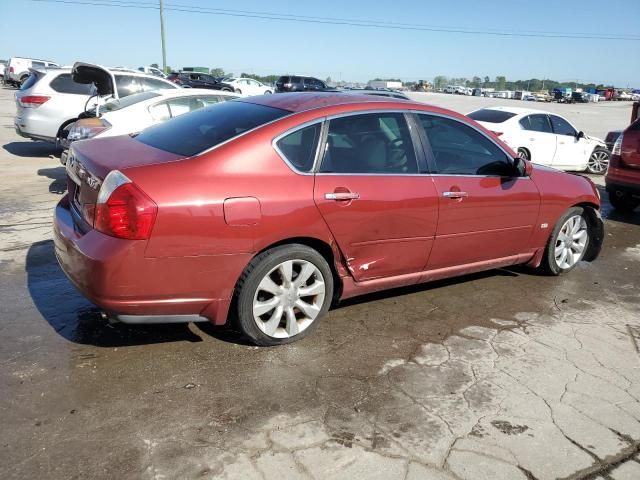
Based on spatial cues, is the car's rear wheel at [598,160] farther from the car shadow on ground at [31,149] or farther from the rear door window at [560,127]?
the car shadow on ground at [31,149]

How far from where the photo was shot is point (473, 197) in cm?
427

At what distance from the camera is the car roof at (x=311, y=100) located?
3.81 metres

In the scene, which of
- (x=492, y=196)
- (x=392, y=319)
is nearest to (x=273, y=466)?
(x=392, y=319)

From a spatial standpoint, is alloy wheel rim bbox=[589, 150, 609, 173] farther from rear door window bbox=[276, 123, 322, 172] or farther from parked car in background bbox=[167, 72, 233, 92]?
parked car in background bbox=[167, 72, 233, 92]

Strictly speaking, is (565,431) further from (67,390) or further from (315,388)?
(67,390)

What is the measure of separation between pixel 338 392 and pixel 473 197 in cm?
197

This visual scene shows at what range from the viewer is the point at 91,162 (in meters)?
3.36

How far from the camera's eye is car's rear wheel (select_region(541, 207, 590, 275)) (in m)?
5.14

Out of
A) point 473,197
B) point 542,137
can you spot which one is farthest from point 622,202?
point 473,197

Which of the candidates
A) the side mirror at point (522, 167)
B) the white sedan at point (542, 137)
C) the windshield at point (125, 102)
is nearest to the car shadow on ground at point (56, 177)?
the windshield at point (125, 102)

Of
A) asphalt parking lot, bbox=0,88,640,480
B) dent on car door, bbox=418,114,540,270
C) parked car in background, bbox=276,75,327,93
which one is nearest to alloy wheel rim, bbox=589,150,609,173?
asphalt parking lot, bbox=0,88,640,480

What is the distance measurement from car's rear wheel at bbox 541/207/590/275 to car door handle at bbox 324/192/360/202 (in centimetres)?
241

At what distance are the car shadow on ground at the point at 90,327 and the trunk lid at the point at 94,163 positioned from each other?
788 mm

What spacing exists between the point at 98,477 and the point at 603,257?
5.71m
